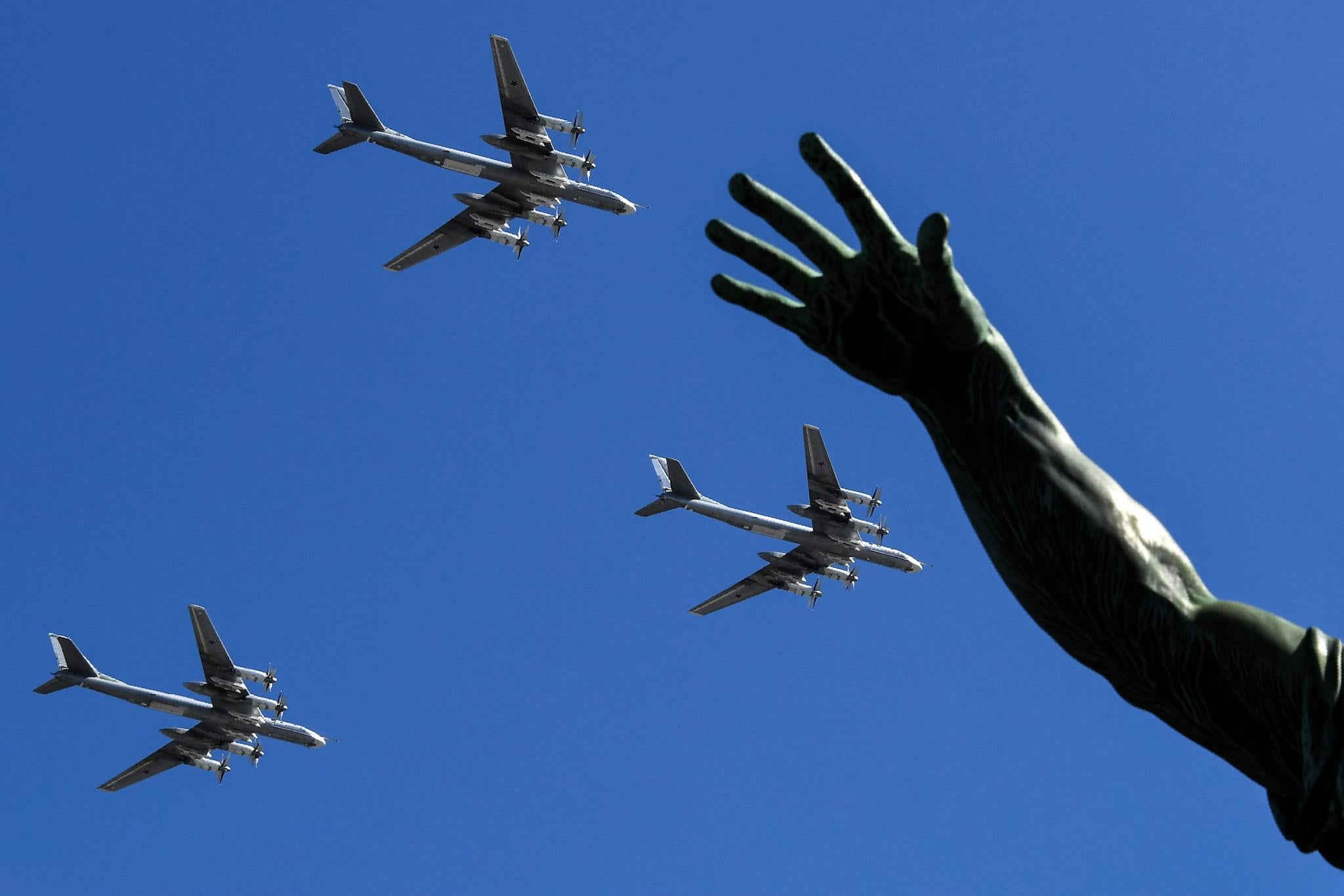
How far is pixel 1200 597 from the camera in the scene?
3865mm

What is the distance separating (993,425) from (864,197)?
0.69 m

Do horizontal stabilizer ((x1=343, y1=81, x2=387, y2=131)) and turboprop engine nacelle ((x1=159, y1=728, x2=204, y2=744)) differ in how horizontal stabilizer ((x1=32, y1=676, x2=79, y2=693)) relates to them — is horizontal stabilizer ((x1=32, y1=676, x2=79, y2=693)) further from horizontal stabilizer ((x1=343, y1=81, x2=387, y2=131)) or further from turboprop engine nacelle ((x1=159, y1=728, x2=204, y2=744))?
horizontal stabilizer ((x1=343, y1=81, x2=387, y2=131))

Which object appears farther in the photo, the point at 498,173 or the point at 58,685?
the point at 58,685

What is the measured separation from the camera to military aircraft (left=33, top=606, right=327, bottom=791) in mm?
53844

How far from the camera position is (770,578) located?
184 ft

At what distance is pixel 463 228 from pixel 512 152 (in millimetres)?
4193

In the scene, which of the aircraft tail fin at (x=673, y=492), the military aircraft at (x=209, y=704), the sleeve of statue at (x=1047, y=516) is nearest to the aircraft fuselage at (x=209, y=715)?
the military aircraft at (x=209, y=704)

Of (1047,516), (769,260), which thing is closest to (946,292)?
(769,260)

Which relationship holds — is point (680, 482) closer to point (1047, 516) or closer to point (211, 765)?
point (211, 765)

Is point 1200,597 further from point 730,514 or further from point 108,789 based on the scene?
point 108,789

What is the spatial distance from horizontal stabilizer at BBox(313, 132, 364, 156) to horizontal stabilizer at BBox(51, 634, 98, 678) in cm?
1955

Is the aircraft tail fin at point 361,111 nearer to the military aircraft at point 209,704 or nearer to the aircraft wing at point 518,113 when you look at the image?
the aircraft wing at point 518,113

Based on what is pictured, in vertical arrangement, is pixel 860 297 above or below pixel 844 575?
below

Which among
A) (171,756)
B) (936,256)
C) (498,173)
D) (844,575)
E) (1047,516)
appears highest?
(498,173)
